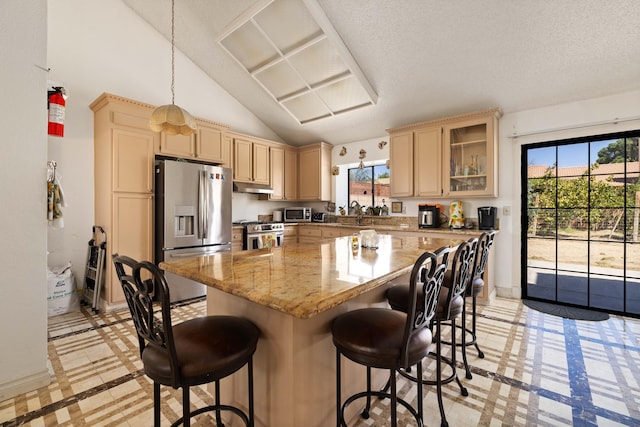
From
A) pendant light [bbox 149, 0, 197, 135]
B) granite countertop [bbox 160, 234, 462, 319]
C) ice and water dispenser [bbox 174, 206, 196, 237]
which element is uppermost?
pendant light [bbox 149, 0, 197, 135]

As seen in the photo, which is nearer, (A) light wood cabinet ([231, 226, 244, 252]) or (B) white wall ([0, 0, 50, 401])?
(B) white wall ([0, 0, 50, 401])

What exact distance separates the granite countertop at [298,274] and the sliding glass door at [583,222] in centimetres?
286

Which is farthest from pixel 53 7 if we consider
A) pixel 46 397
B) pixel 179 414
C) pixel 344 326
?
pixel 344 326

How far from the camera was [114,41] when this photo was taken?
3719 millimetres

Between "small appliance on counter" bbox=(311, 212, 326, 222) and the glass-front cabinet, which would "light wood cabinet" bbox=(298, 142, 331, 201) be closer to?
"small appliance on counter" bbox=(311, 212, 326, 222)

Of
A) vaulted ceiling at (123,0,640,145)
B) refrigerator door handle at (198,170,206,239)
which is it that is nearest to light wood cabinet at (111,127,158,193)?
refrigerator door handle at (198,170,206,239)

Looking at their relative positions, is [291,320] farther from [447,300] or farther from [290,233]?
[290,233]

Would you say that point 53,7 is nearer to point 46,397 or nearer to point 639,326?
point 46,397

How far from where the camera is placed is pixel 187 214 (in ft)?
11.7

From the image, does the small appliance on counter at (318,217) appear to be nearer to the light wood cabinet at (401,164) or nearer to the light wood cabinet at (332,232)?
the light wood cabinet at (332,232)

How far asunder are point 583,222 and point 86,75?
6290mm

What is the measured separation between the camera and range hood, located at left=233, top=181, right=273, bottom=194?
15.1 feet

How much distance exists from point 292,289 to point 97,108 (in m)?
3.85

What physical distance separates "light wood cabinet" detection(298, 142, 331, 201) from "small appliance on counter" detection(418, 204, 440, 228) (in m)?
1.94
